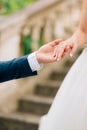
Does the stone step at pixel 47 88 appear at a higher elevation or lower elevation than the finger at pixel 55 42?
lower

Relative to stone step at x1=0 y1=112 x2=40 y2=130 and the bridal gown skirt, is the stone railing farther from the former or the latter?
the bridal gown skirt

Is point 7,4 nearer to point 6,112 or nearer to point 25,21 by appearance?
point 25,21

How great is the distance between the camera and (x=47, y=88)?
18.6ft

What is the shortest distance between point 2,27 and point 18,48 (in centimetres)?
75

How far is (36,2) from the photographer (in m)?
5.84

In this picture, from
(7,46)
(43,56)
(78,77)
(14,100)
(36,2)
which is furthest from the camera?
(36,2)

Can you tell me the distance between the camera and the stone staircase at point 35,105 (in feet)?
16.1

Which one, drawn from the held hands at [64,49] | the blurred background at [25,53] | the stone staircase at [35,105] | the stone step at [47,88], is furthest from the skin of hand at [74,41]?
the stone step at [47,88]

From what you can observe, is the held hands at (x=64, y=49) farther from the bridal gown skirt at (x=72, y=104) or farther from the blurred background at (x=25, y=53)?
the blurred background at (x=25, y=53)

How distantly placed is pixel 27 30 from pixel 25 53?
10.5 inches

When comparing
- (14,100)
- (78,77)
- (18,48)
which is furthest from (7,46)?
(78,77)

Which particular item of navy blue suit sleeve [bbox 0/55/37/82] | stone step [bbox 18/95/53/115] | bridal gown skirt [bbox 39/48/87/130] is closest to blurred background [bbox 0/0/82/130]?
stone step [bbox 18/95/53/115]

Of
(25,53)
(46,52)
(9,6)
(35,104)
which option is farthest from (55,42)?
(25,53)

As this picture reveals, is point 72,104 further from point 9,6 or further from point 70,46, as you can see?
point 9,6
